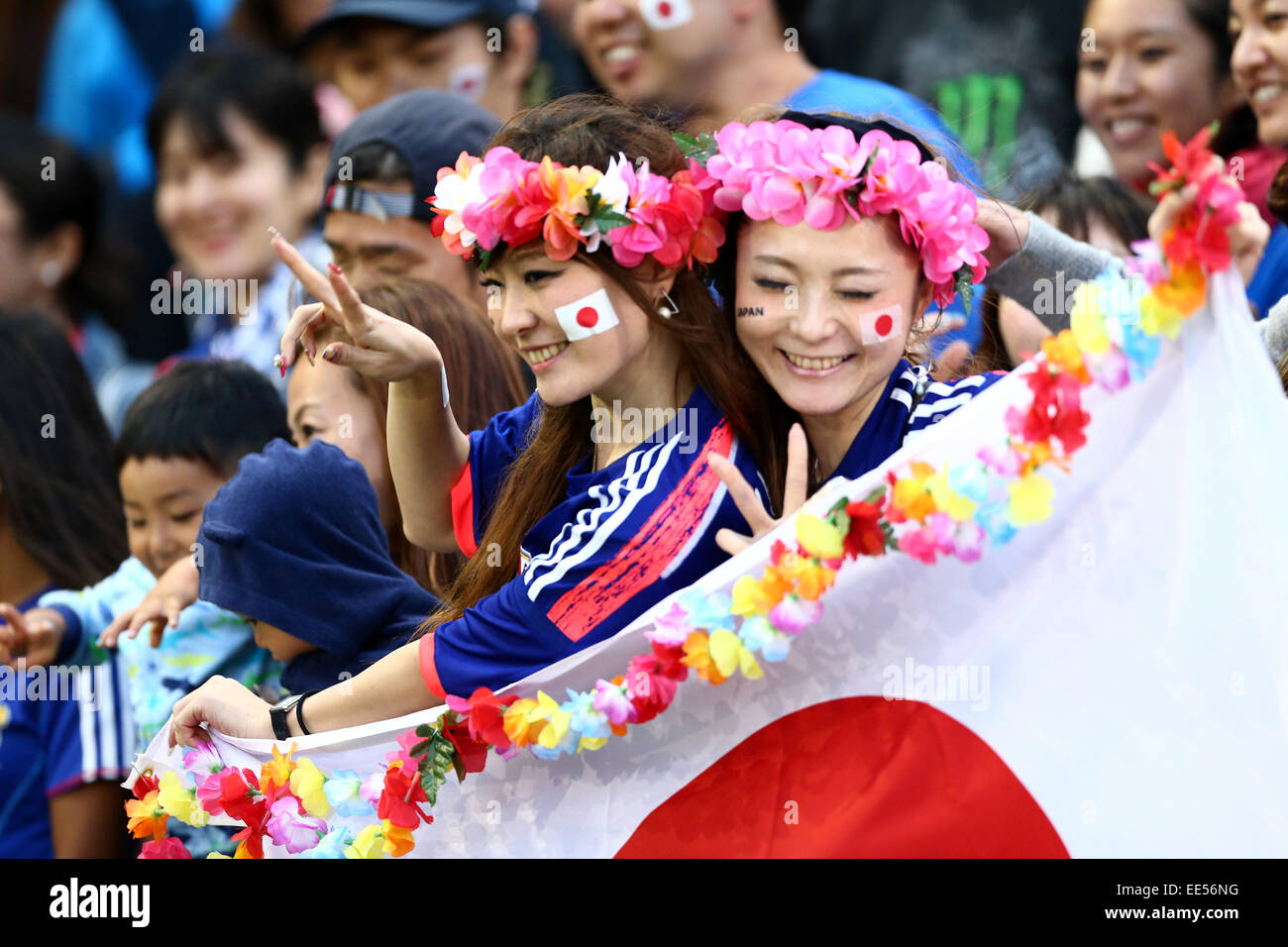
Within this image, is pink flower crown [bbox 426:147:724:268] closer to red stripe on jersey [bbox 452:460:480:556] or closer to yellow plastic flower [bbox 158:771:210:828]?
red stripe on jersey [bbox 452:460:480:556]

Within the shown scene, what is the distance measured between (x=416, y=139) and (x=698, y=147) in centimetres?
182

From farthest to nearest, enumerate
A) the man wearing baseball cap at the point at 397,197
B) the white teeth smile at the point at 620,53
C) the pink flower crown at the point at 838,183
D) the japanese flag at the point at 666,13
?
the white teeth smile at the point at 620,53 → the japanese flag at the point at 666,13 → the man wearing baseball cap at the point at 397,197 → the pink flower crown at the point at 838,183

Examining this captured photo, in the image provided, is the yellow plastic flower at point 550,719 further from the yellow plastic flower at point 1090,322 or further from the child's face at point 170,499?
the child's face at point 170,499

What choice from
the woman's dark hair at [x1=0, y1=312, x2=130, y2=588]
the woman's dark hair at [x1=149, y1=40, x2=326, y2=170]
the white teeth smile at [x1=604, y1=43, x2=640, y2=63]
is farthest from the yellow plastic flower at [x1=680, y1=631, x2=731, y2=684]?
the woman's dark hair at [x1=149, y1=40, x2=326, y2=170]

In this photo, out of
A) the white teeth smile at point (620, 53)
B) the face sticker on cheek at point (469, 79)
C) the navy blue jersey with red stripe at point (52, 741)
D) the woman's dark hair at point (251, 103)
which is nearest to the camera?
the navy blue jersey with red stripe at point (52, 741)

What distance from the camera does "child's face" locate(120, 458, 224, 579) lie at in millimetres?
4270

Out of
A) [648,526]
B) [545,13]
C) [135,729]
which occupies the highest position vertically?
[545,13]

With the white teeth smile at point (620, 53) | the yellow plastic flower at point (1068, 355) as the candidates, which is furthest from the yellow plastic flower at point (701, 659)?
the white teeth smile at point (620, 53)

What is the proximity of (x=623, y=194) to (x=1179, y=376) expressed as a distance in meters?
1.05

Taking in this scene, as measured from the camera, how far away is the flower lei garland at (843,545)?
2783mm

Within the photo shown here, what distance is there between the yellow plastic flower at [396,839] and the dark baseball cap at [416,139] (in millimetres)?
2201
